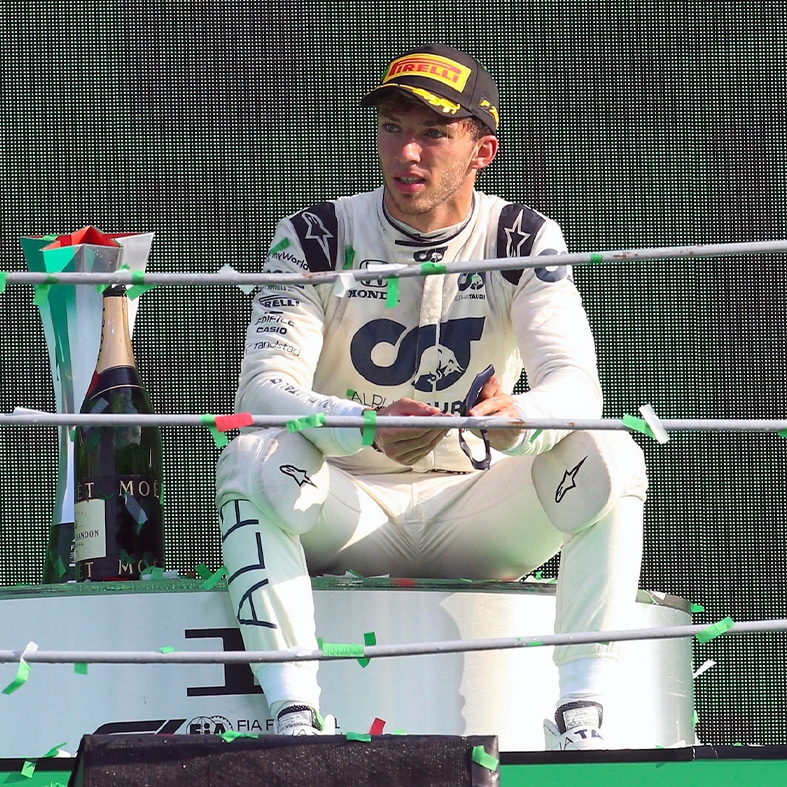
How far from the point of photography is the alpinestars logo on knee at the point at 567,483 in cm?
223

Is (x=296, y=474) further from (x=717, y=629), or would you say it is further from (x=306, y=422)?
(x=717, y=629)

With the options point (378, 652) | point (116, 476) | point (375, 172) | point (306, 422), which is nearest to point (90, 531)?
point (116, 476)

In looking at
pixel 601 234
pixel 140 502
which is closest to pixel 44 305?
pixel 140 502

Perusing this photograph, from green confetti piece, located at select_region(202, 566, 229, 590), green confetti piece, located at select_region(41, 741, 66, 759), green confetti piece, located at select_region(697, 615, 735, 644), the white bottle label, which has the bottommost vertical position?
green confetti piece, located at select_region(41, 741, 66, 759)

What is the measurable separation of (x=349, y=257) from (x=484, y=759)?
3.44 ft

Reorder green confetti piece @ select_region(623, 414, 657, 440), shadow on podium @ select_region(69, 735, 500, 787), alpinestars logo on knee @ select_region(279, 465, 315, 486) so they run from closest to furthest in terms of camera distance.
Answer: shadow on podium @ select_region(69, 735, 500, 787) < green confetti piece @ select_region(623, 414, 657, 440) < alpinestars logo on knee @ select_region(279, 465, 315, 486)

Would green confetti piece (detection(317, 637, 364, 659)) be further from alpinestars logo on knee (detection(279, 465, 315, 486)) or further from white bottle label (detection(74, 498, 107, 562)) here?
white bottle label (detection(74, 498, 107, 562))

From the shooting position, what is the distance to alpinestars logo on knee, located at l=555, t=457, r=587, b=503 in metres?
2.23

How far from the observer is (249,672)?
2.27 metres

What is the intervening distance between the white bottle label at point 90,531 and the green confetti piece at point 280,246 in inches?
16.7

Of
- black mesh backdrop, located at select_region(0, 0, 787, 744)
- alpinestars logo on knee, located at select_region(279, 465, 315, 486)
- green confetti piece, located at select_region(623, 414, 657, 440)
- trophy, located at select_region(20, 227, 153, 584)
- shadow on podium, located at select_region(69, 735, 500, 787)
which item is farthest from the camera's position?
black mesh backdrop, located at select_region(0, 0, 787, 744)

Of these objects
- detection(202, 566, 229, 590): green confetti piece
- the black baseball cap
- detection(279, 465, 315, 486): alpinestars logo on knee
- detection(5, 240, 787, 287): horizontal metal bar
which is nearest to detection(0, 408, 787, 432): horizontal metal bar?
detection(5, 240, 787, 287): horizontal metal bar

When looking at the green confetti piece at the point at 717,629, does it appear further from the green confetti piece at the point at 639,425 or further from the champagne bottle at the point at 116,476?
the champagne bottle at the point at 116,476

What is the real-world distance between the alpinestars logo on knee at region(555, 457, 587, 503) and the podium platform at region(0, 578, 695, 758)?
0.16 m
